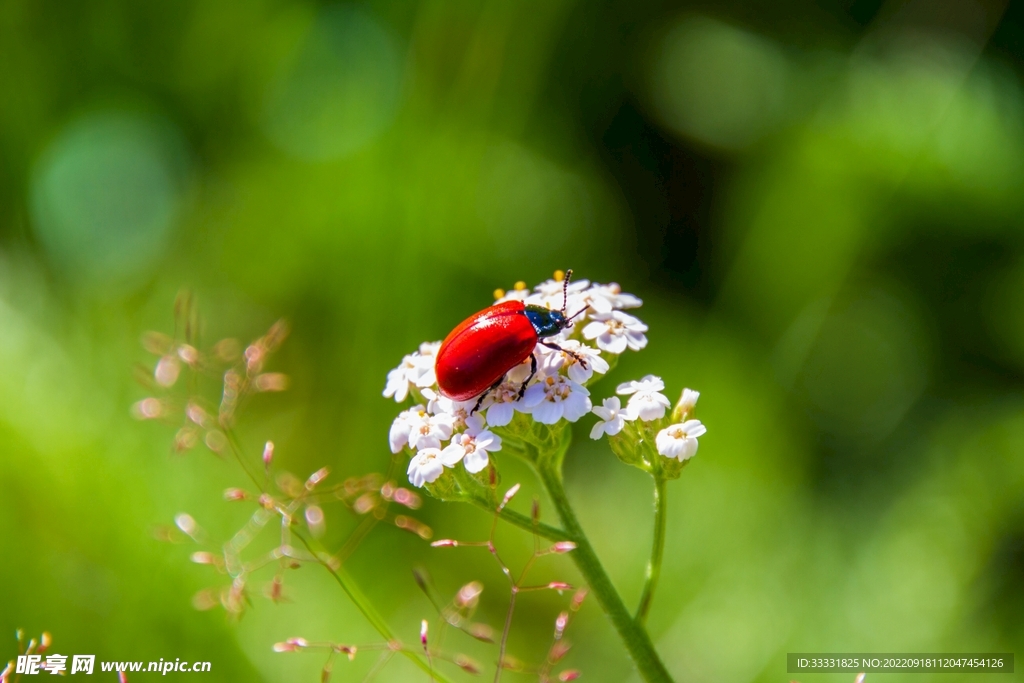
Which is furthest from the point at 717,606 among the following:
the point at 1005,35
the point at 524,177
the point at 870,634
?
the point at 1005,35

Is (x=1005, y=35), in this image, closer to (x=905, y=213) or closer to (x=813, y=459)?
(x=905, y=213)

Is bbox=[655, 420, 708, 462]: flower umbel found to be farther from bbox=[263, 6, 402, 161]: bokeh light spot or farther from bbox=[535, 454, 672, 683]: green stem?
bbox=[263, 6, 402, 161]: bokeh light spot

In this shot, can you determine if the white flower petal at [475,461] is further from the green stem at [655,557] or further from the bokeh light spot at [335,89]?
the bokeh light spot at [335,89]

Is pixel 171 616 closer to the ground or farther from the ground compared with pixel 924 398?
closer to the ground

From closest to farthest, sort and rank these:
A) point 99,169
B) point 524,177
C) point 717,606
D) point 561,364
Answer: point 561,364
point 717,606
point 524,177
point 99,169

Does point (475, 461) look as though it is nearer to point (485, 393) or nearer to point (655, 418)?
point (485, 393)

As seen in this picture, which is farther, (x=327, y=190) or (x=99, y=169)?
(x=99, y=169)

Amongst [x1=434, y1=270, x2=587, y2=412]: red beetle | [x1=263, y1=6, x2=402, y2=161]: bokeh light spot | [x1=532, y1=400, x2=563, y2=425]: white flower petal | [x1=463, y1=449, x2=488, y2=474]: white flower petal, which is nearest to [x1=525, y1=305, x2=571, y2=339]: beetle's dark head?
[x1=434, y1=270, x2=587, y2=412]: red beetle

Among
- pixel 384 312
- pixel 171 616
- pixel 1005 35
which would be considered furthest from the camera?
pixel 1005 35

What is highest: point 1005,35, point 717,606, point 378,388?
point 1005,35
